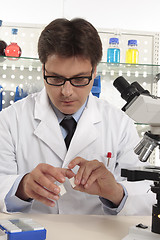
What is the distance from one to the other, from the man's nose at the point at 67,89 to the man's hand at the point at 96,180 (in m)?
0.29

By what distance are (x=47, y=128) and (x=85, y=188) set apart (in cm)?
46

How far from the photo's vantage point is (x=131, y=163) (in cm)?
160

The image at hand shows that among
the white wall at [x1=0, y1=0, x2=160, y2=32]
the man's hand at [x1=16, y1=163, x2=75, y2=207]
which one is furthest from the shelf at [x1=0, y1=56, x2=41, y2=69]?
the white wall at [x1=0, y1=0, x2=160, y2=32]

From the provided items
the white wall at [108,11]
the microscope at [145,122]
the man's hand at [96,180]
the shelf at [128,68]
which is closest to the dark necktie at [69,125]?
the man's hand at [96,180]

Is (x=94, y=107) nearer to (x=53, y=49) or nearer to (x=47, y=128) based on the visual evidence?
(x=47, y=128)

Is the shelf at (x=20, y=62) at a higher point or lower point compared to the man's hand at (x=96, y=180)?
higher

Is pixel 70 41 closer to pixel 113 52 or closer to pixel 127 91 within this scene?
pixel 127 91

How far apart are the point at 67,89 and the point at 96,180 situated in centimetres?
38

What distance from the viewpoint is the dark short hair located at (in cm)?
138

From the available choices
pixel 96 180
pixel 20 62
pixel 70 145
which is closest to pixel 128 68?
pixel 20 62

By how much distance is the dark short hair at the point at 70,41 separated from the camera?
→ 1383 mm

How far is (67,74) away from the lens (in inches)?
53.9

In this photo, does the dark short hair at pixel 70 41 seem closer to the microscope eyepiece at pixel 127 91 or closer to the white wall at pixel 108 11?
the microscope eyepiece at pixel 127 91

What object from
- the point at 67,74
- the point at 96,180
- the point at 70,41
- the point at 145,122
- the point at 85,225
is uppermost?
the point at 70,41
